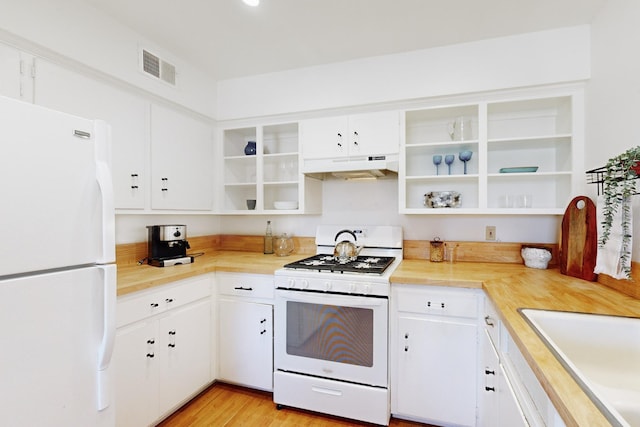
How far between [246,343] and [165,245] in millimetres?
908

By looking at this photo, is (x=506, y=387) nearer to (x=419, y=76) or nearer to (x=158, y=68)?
(x=419, y=76)

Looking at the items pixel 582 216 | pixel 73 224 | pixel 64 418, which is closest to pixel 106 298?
pixel 73 224

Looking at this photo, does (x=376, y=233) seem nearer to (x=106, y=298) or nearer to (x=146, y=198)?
(x=146, y=198)

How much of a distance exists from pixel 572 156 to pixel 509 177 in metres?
0.37

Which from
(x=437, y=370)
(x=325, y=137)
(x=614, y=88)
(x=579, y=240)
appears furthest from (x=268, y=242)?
(x=614, y=88)

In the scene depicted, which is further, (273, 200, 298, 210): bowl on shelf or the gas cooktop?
(273, 200, 298, 210): bowl on shelf

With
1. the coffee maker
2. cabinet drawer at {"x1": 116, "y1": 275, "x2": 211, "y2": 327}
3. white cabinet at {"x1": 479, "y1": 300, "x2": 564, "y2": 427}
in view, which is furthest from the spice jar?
the coffee maker

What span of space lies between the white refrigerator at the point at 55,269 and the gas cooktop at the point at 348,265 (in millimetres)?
1166

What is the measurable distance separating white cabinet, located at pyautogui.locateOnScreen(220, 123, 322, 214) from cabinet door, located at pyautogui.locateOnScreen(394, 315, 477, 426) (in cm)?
128

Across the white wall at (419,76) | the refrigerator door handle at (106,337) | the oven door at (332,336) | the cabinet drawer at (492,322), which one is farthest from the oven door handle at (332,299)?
the white wall at (419,76)

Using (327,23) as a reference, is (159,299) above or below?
below

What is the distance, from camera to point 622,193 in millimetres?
1485

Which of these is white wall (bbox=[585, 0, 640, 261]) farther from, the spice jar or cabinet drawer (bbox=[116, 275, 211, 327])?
cabinet drawer (bbox=[116, 275, 211, 327])

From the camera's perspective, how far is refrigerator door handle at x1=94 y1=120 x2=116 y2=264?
1.28 metres
